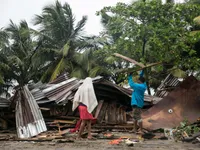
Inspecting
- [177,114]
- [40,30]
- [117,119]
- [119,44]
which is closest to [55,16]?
[40,30]

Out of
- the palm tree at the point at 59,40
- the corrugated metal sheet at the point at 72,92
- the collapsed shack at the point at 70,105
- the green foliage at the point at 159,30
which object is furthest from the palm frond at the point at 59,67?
the collapsed shack at the point at 70,105

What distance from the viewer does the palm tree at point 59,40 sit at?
20.9 metres

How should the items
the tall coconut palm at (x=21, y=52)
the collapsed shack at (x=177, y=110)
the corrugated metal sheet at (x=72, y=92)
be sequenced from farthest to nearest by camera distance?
the tall coconut palm at (x=21, y=52) < the corrugated metal sheet at (x=72, y=92) < the collapsed shack at (x=177, y=110)

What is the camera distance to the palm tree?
2092cm

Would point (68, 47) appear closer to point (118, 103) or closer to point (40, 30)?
point (40, 30)

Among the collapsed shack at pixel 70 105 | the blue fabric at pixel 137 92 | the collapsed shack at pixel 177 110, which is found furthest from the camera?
the collapsed shack at pixel 70 105

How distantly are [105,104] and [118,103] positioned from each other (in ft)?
2.49

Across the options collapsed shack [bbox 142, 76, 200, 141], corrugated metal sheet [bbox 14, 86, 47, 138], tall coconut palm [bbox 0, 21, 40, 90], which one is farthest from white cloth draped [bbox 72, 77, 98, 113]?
tall coconut palm [bbox 0, 21, 40, 90]

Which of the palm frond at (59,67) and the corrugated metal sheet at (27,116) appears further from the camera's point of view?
the palm frond at (59,67)

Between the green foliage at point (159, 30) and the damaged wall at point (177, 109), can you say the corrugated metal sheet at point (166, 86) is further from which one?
the damaged wall at point (177, 109)

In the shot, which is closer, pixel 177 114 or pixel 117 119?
pixel 177 114

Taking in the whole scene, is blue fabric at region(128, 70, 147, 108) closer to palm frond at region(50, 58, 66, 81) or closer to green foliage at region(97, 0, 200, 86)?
green foliage at region(97, 0, 200, 86)

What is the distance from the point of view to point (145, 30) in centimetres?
1062

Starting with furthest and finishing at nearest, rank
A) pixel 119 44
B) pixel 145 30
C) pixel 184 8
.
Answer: pixel 119 44, pixel 145 30, pixel 184 8
